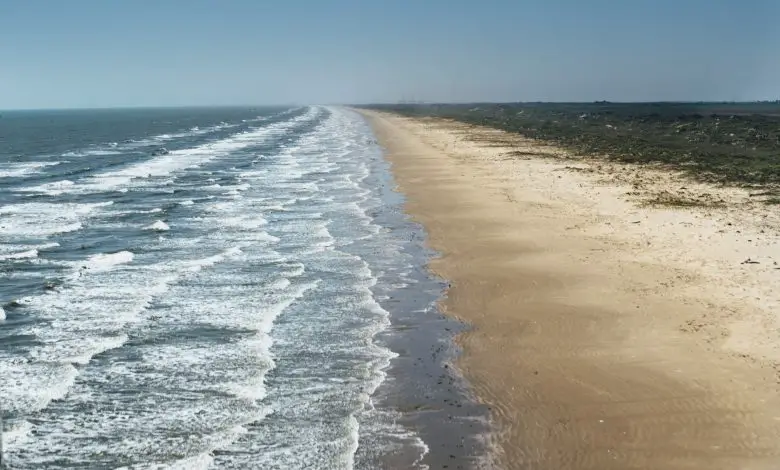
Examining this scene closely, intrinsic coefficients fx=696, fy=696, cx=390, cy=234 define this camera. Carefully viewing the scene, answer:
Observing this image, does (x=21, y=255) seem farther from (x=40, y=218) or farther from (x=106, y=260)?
(x=40, y=218)

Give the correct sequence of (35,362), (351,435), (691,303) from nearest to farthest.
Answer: (351,435) < (35,362) < (691,303)

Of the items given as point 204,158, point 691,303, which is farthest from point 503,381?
point 204,158

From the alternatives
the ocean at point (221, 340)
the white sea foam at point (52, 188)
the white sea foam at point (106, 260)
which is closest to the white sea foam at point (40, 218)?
the ocean at point (221, 340)

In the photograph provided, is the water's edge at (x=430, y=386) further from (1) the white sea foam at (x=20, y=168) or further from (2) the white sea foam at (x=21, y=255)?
(1) the white sea foam at (x=20, y=168)

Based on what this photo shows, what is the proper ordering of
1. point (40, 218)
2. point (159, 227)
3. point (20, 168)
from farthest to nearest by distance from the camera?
point (20, 168)
point (40, 218)
point (159, 227)

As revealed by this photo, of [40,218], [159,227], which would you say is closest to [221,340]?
[159,227]

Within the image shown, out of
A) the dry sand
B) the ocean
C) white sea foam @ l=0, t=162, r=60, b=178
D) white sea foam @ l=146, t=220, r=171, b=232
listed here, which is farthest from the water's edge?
white sea foam @ l=0, t=162, r=60, b=178

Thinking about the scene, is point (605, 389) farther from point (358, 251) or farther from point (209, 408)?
point (358, 251)
